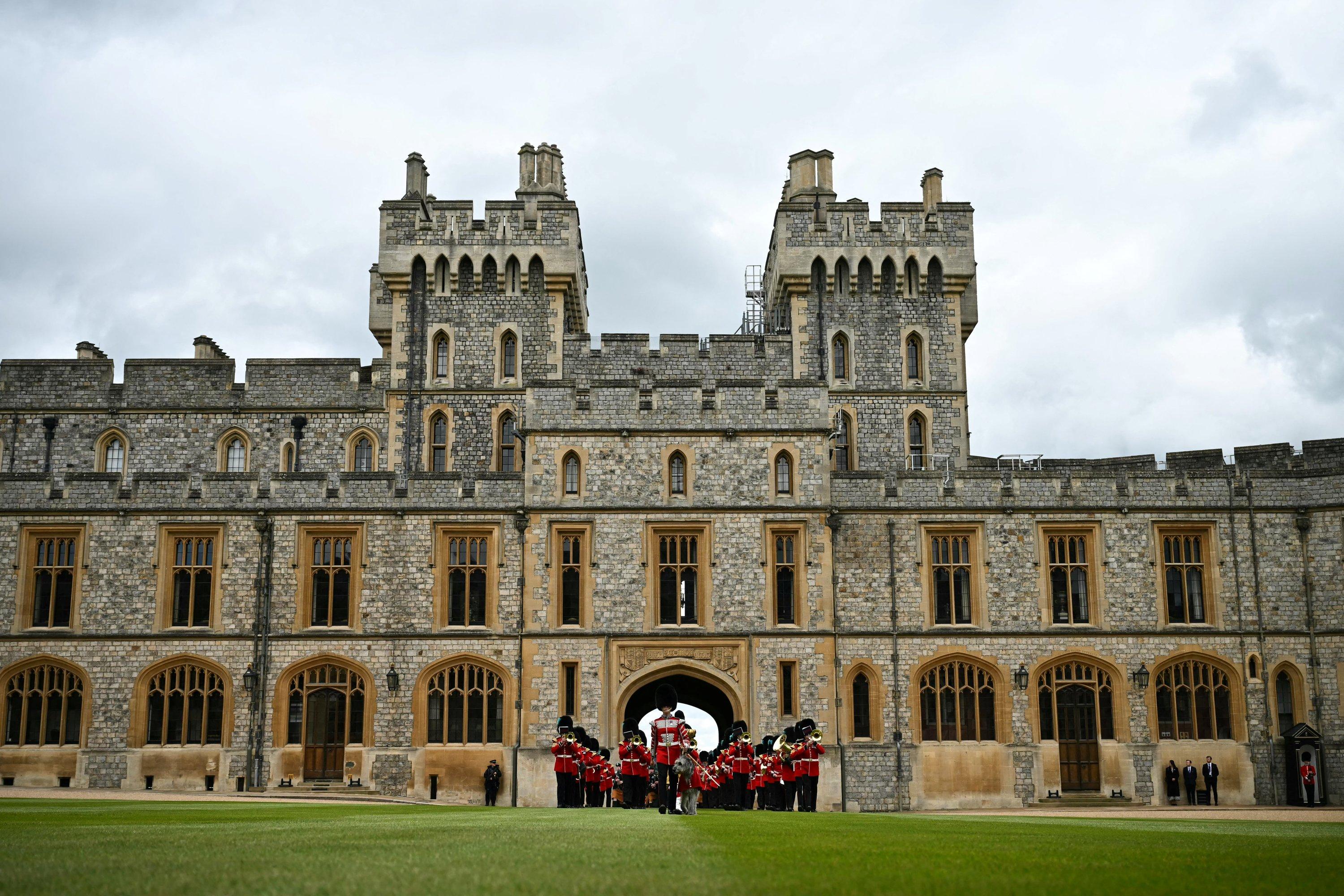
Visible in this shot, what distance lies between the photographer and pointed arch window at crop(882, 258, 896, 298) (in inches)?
1423

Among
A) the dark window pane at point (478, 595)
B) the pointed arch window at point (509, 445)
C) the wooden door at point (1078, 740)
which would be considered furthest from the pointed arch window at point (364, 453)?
the wooden door at point (1078, 740)

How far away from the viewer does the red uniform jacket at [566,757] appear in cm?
2295

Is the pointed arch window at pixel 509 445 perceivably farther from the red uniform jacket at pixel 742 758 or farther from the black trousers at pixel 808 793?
the black trousers at pixel 808 793

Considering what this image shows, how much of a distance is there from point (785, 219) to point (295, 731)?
750 inches

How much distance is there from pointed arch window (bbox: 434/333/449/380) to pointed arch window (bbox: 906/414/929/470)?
1284 cm

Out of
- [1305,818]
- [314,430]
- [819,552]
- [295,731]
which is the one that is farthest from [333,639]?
[1305,818]

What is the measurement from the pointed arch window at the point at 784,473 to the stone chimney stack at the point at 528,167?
13021 mm

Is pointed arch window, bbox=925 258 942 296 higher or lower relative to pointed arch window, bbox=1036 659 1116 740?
higher

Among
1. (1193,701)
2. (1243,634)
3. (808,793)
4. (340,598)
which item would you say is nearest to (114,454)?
(340,598)

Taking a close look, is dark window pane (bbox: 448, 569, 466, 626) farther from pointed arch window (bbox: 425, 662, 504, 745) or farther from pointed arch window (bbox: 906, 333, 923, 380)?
pointed arch window (bbox: 906, 333, 923, 380)

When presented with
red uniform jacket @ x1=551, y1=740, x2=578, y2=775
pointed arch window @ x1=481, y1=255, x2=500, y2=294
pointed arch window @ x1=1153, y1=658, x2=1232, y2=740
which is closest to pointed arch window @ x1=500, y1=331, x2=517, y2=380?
pointed arch window @ x1=481, y1=255, x2=500, y2=294

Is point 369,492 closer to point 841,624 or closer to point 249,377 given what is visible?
point 249,377

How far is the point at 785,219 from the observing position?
119ft

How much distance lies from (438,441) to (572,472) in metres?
7.10
